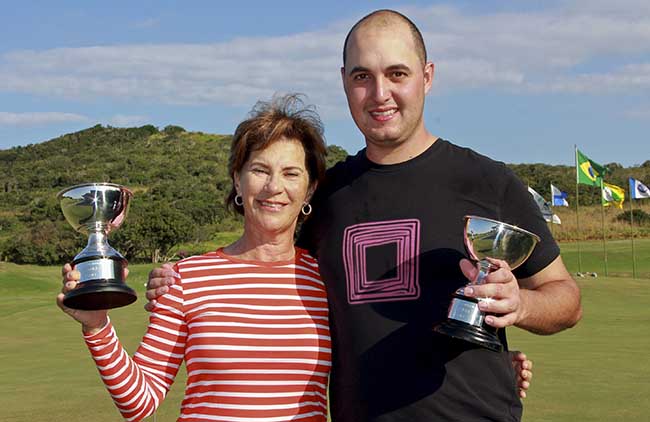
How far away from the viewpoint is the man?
9.45 feet

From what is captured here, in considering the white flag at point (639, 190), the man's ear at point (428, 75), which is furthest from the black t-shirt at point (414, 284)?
the white flag at point (639, 190)

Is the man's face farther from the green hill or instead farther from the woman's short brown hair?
the green hill

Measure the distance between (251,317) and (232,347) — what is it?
128mm

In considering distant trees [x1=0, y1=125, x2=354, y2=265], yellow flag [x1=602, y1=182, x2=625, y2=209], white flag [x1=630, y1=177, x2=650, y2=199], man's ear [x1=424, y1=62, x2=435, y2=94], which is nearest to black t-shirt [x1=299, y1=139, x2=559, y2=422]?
man's ear [x1=424, y1=62, x2=435, y2=94]

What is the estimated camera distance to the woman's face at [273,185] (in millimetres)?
3158

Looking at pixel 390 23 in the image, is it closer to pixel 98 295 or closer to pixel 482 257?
pixel 482 257

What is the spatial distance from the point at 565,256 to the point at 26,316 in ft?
67.4

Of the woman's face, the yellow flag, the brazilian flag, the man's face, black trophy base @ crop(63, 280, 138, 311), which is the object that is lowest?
black trophy base @ crop(63, 280, 138, 311)

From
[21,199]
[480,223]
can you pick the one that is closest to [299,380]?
[480,223]

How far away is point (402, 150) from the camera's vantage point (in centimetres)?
312

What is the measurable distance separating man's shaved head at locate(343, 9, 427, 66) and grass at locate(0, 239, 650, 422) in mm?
3154

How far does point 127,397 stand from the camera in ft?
9.69

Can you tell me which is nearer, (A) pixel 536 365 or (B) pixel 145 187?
(A) pixel 536 365

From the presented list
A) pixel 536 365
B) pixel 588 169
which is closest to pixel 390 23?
pixel 536 365
